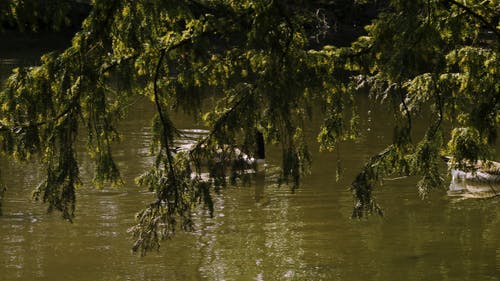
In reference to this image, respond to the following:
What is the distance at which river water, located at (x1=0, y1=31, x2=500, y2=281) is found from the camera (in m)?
11.2

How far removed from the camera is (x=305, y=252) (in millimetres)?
11930

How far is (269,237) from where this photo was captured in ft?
41.5

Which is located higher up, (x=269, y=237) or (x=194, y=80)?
(x=194, y=80)

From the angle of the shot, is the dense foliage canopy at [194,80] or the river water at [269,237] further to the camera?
the river water at [269,237]

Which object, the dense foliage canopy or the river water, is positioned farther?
the river water

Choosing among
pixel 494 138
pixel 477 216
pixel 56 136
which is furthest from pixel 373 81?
pixel 477 216

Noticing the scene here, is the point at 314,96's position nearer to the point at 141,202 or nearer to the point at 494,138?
the point at 494,138

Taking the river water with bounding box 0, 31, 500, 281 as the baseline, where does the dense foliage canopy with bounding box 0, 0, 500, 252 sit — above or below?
above

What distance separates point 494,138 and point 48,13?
139 inches

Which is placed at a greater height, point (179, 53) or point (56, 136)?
point (179, 53)

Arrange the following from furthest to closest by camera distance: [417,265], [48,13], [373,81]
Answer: [417,265], [373,81], [48,13]

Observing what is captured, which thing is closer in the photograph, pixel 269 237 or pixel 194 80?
pixel 194 80

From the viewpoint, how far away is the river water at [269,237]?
11.2 m

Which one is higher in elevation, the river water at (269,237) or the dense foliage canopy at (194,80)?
the dense foliage canopy at (194,80)
